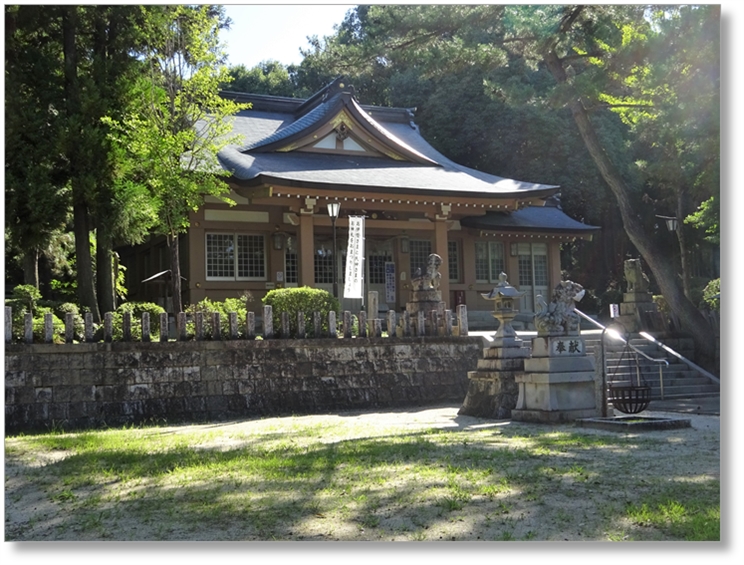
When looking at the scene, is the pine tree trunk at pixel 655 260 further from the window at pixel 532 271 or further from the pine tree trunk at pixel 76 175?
the pine tree trunk at pixel 76 175

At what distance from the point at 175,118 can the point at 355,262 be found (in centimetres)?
435

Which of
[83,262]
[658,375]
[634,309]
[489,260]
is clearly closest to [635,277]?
[634,309]

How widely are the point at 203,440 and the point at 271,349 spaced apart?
3625 mm

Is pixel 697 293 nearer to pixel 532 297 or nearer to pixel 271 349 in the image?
pixel 532 297

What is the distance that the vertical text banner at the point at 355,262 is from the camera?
49.0 feet

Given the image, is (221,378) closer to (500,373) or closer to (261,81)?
(500,373)

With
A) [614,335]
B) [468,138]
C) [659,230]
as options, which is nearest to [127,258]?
[468,138]

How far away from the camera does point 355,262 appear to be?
15570 millimetres

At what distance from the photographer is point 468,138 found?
29484 mm

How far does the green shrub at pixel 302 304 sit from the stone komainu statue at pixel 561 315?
434 centimetres

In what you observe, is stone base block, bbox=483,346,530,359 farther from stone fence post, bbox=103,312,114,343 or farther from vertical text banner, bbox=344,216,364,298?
stone fence post, bbox=103,312,114,343

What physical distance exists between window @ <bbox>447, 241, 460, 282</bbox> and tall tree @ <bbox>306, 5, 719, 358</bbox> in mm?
5803

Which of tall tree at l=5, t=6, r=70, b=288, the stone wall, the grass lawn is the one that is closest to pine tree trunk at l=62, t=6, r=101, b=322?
tall tree at l=5, t=6, r=70, b=288

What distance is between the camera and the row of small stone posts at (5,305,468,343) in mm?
11086
